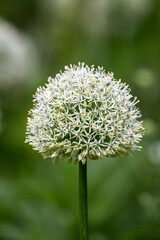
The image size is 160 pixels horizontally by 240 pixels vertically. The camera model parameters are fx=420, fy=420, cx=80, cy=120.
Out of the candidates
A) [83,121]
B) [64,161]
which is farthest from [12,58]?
[83,121]

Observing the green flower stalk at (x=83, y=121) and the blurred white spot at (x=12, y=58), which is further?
the blurred white spot at (x=12, y=58)

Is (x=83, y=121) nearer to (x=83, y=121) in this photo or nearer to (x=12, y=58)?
(x=83, y=121)

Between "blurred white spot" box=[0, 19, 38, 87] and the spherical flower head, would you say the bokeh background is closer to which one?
"blurred white spot" box=[0, 19, 38, 87]

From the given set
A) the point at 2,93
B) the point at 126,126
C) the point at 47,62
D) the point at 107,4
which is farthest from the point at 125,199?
the point at 47,62

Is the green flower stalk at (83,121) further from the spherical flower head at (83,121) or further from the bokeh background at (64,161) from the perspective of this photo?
the bokeh background at (64,161)

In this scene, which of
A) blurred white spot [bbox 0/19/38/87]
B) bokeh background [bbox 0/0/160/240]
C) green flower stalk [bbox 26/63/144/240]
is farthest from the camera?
blurred white spot [bbox 0/19/38/87]

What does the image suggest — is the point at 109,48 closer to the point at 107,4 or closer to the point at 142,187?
the point at 107,4

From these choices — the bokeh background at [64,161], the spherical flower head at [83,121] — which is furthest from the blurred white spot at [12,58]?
the spherical flower head at [83,121]

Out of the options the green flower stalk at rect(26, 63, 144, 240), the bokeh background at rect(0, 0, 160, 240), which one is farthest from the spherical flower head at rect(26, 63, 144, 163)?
the bokeh background at rect(0, 0, 160, 240)
